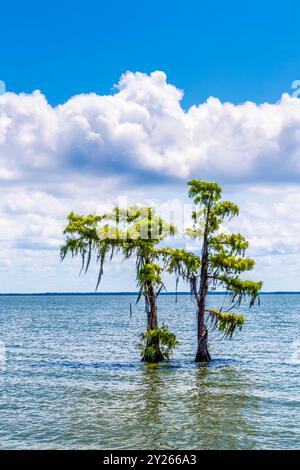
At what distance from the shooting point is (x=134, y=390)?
96.7 feet

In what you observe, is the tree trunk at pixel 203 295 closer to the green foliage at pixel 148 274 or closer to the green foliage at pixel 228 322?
the green foliage at pixel 228 322

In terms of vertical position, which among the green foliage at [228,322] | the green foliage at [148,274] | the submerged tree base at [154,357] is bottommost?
the submerged tree base at [154,357]

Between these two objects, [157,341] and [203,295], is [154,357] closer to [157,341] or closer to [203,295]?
[157,341]

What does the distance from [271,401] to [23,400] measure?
13102 mm

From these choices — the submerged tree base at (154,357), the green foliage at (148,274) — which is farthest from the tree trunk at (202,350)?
the green foliage at (148,274)

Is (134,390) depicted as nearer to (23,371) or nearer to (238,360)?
(23,371)

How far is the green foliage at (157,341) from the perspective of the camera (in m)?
36.0

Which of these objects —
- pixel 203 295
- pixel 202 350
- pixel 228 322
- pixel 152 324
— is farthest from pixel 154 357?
pixel 228 322

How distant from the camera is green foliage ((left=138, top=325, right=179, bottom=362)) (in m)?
36.0

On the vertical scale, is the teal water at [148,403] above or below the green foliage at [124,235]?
below

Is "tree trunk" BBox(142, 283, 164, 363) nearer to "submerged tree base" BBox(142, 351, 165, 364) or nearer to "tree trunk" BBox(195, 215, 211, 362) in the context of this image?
"submerged tree base" BBox(142, 351, 165, 364)
